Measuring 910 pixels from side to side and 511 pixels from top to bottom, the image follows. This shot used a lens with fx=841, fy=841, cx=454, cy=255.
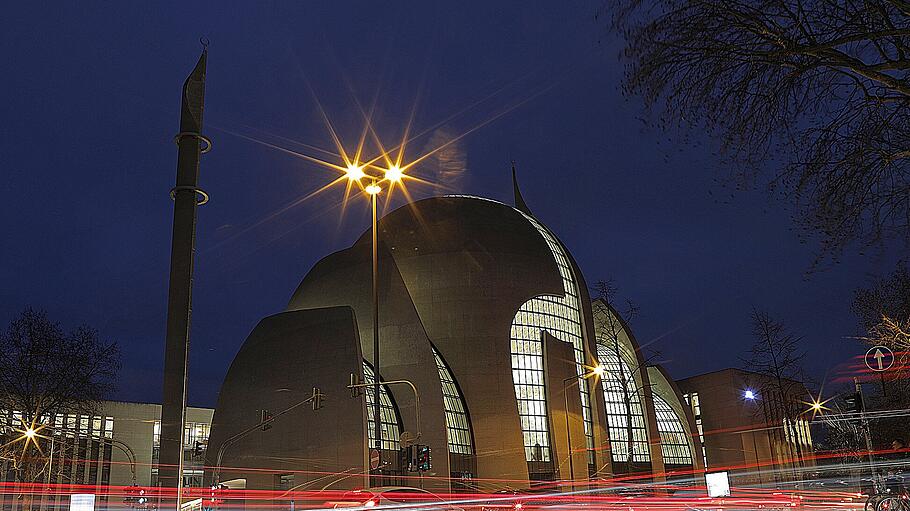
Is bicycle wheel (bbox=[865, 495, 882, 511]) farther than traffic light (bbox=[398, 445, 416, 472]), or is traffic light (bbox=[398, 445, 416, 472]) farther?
traffic light (bbox=[398, 445, 416, 472])

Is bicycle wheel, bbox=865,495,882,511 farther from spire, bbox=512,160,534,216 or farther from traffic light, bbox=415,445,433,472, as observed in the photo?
spire, bbox=512,160,534,216

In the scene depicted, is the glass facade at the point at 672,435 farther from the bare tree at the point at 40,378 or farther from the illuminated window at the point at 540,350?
the bare tree at the point at 40,378

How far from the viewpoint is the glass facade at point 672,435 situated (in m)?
72.1

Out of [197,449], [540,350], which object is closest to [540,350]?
[540,350]

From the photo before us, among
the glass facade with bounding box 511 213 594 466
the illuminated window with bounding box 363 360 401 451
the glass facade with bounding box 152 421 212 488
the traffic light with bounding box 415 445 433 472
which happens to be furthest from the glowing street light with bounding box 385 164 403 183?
the glass facade with bounding box 152 421 212 488

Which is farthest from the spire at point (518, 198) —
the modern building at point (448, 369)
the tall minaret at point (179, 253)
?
the tall minaret at point (179, 253)

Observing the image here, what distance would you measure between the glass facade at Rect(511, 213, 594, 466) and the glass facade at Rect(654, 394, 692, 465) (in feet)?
49.1

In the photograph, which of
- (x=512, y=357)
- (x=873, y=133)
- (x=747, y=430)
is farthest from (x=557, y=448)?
(x=873, y=133)

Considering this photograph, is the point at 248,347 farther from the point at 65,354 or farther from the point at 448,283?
the point at 448,283

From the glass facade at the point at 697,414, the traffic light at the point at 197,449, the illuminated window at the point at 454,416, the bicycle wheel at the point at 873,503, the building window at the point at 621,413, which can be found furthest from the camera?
the glass facade at the point at 697,414

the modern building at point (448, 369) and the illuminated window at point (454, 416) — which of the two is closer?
the modern building at point (448, 369)

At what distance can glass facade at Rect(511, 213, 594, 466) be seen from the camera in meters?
56.2

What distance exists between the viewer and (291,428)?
44.3m

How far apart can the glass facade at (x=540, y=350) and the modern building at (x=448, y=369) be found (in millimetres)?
98
